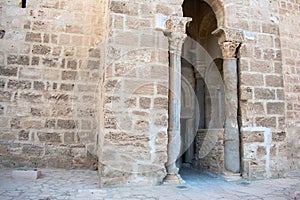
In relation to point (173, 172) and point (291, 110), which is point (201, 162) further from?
point (291, 110)

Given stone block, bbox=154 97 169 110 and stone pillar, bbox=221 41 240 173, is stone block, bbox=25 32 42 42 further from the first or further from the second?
stone pillar, bbox=221 41 240 173

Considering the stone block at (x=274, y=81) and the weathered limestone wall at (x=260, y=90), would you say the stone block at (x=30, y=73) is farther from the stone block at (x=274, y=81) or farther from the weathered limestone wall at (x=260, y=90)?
the stone block at (x=274, y=81)

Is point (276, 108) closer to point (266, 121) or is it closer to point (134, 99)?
point (266, 121)

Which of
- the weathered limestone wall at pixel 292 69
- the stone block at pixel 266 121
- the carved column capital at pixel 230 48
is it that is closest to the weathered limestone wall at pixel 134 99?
the carved column capital at pixel 230 48

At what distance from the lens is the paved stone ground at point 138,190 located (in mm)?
2674

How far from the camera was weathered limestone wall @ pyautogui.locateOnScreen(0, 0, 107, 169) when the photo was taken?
4.17m

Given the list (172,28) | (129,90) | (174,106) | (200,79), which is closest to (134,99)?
(129,90)

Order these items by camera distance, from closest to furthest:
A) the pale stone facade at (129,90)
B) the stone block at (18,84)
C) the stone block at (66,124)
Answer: the pale stone facade at (129,90) → the stone block at (18,84) → the stone block at (66,124)

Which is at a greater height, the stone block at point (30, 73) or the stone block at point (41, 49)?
the stone block at point (41, 49)

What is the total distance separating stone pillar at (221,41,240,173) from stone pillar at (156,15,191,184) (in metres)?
0.91

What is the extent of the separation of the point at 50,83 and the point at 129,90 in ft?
6.04

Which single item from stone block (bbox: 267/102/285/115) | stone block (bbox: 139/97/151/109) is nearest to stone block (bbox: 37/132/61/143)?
stone block (bbox: 139/97/151/109)

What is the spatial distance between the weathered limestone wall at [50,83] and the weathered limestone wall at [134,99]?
113 cm

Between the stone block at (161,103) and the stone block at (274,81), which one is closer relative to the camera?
the stone block at (161,103)
